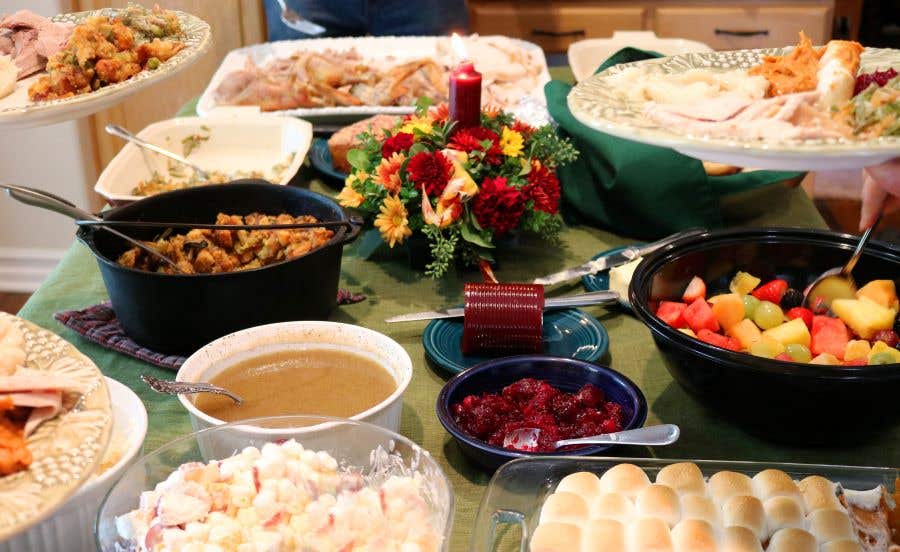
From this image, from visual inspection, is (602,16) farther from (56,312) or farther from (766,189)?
(56,312)

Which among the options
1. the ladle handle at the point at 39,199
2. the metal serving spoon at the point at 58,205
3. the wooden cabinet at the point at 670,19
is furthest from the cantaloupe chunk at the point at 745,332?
the wooden cabinet at the point at 670,19

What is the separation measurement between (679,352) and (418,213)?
60cm

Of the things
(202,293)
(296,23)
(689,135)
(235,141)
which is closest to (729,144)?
(689,135)

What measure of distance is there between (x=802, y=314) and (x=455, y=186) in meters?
0.56

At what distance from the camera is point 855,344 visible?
1.21 metres

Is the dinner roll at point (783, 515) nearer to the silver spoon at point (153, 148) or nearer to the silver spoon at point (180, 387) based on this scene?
the silver spoon at point (180, 387)

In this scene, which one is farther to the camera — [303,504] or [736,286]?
[736,286]

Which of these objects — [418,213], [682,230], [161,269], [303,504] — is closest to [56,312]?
[161,269]

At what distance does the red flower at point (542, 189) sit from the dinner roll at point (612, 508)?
0.71m

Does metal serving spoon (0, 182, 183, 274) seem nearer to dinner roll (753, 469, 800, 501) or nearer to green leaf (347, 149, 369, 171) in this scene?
green leaf (347, 149, 369, 171)

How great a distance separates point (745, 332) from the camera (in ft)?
4.14

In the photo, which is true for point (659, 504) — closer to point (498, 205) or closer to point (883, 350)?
point (883, 350)

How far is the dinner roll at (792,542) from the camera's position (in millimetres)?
926

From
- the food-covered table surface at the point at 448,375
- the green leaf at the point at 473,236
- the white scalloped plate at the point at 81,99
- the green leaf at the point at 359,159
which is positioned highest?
the white scalloped plate at the point at 81,99
